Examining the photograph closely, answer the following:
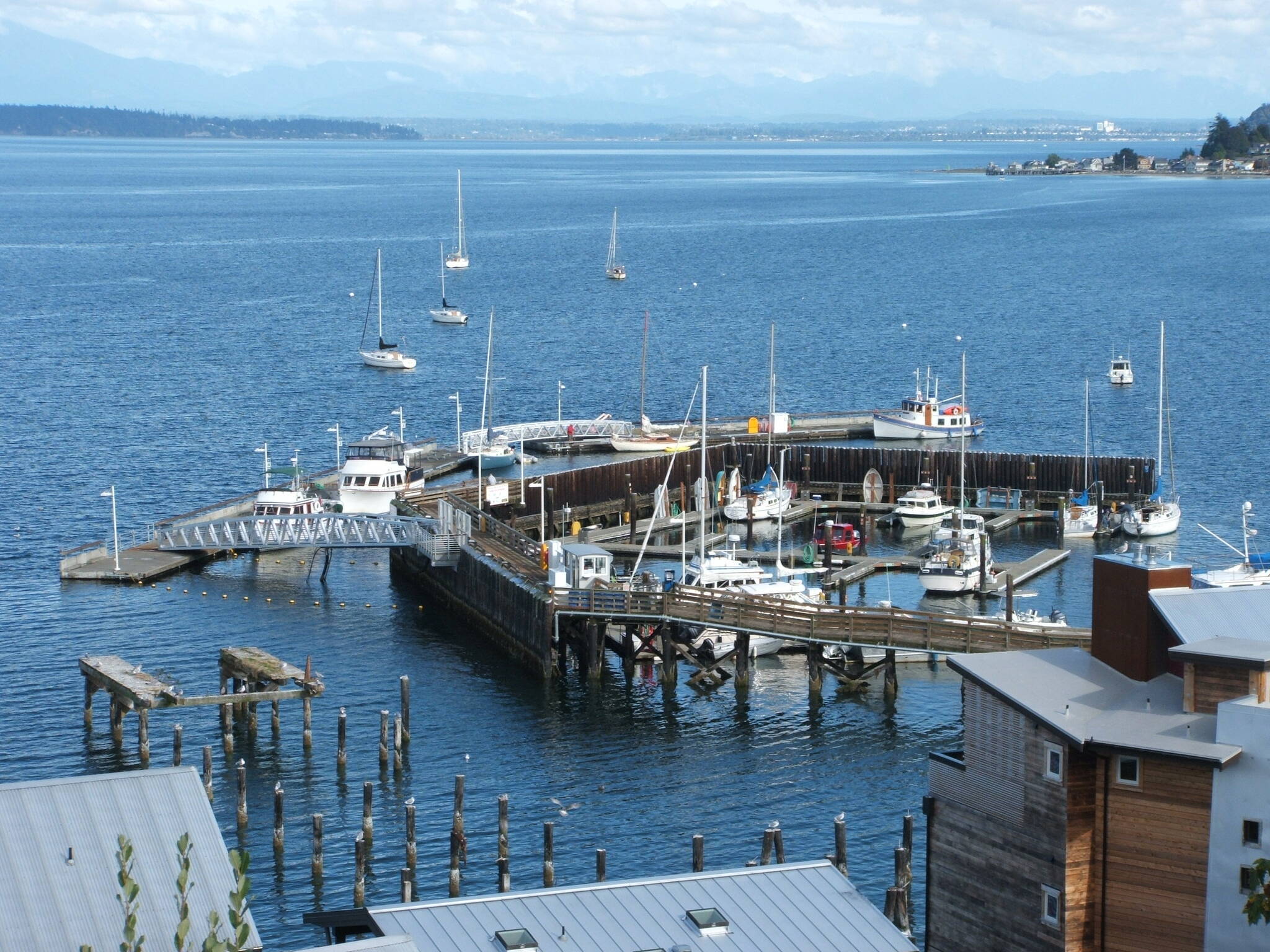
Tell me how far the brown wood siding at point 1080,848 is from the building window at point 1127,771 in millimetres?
330

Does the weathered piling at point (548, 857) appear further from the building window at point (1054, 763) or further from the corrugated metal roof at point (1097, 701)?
the building window at point (1054, 763)

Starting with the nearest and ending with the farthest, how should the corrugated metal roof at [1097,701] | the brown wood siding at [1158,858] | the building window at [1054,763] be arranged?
the brown wood siding at [1158,858], the corrugated metal roof at [1097,701], the building window at [1054,763]

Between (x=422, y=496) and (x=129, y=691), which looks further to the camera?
(x=422, y=496)

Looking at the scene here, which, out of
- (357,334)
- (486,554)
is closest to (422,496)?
(486,554)

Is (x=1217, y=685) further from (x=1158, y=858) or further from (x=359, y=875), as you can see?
(x=359, y=875)

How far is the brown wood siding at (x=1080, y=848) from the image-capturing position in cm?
2845

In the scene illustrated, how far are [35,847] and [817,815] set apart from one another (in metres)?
21.1

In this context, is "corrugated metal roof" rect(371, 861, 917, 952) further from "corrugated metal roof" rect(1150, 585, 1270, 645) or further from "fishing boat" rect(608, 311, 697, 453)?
"fishing boat" rect(608, 311, 697, 453)

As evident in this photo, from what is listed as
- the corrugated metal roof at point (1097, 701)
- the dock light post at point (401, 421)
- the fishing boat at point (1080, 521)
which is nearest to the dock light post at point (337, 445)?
the dock light post at point (401, 421)

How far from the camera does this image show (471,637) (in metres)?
57.6

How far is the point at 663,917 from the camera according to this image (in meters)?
24.8

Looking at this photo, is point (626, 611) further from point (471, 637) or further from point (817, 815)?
point (817, 815)

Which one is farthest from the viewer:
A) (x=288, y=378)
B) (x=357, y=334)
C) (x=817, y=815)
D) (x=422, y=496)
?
(x=357, y=334)

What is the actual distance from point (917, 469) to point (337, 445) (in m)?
24.9
